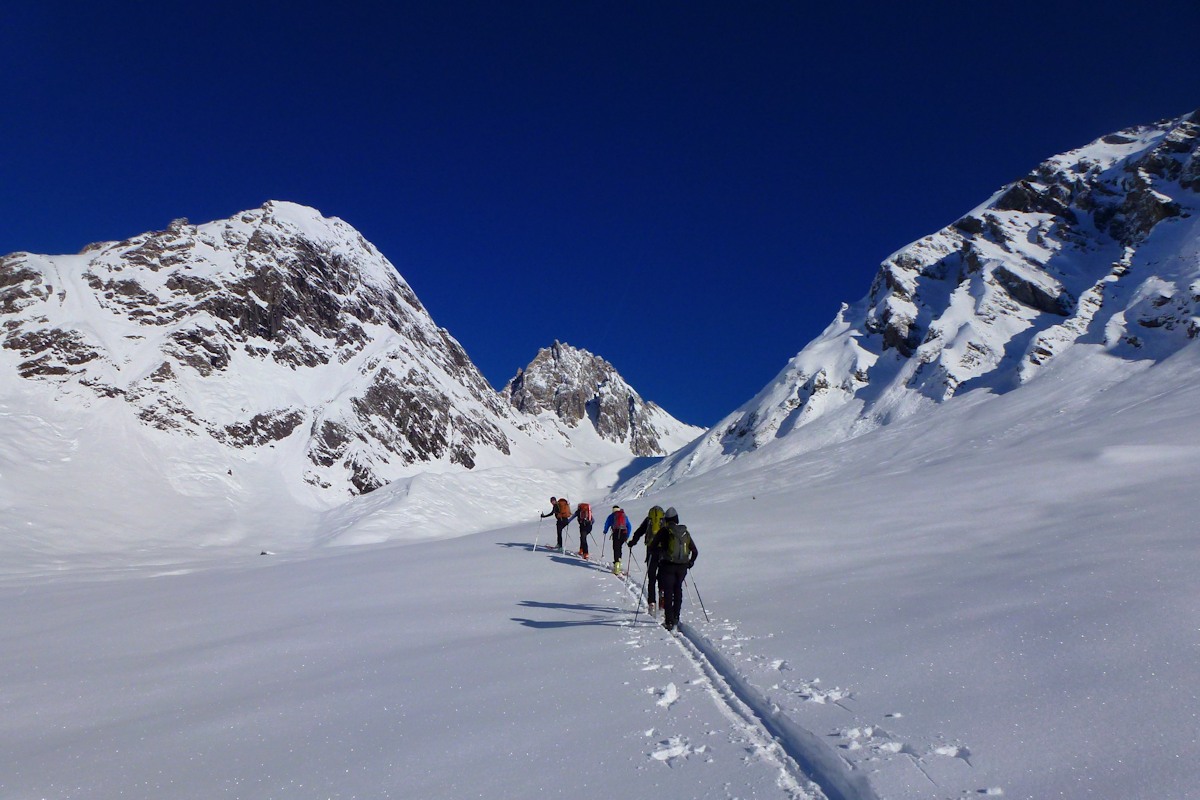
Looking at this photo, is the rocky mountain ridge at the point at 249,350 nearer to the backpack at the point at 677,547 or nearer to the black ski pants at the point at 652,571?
the black ski pants at the point at 652,571

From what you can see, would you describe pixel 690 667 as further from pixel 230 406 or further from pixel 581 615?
pixel 230 406

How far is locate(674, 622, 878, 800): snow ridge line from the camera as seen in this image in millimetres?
4516

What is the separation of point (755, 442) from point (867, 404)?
51.5ft

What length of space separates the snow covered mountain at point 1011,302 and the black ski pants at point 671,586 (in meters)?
63.2

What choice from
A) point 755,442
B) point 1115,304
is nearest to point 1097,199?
point 1115,304

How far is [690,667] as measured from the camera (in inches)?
297

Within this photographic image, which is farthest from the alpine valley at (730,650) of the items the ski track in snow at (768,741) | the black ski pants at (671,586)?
the black ski pants at (671,586)

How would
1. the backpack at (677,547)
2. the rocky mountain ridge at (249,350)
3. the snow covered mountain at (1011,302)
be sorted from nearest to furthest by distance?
1. the backpack at (677,547)
2. the snow covered mountain at (1011,302)
3. the rocky mountain ridge at (249,350)

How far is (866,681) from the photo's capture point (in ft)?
20.5

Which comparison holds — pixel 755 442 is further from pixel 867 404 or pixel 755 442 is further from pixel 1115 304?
pixel 1115 304

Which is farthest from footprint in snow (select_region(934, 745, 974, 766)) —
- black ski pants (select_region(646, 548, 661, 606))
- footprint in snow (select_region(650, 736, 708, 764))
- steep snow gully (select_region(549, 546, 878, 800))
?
black ski pants (select_region(646, 548, 661, 606))

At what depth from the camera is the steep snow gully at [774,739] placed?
4547 millimetres

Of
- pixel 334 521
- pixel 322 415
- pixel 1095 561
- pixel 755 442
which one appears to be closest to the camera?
pixel 1095 561

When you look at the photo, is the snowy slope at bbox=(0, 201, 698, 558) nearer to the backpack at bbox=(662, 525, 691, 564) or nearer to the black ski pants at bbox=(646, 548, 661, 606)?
the black ski pants at bbox=(646, 548, 661, 606)
